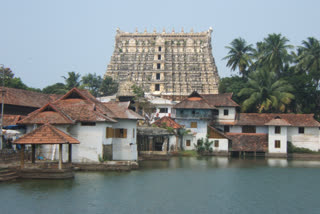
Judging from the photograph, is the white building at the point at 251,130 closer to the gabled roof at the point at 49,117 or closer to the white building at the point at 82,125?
the white building at the point at 82,125

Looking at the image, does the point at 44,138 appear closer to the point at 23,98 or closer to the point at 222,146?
the point at 23,98

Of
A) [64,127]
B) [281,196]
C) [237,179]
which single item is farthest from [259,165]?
[64,127]

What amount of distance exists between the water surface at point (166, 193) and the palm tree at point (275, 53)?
116ft

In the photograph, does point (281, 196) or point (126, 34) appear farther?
point (126, 34)

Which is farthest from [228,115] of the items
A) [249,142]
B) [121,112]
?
[121,112]

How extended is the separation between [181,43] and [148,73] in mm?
10451

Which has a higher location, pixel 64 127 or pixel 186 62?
pixel 186 62

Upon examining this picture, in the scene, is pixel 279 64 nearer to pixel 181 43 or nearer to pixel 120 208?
pixel 181 43

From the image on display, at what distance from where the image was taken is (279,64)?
6875cm

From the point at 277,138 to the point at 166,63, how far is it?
39.2m

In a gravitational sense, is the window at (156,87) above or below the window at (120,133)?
above

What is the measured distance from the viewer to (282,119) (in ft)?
177

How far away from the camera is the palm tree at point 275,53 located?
68000 mm

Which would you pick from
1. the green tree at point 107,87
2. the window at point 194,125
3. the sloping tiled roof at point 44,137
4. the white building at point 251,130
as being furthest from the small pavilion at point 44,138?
the green tree at point 107,87
